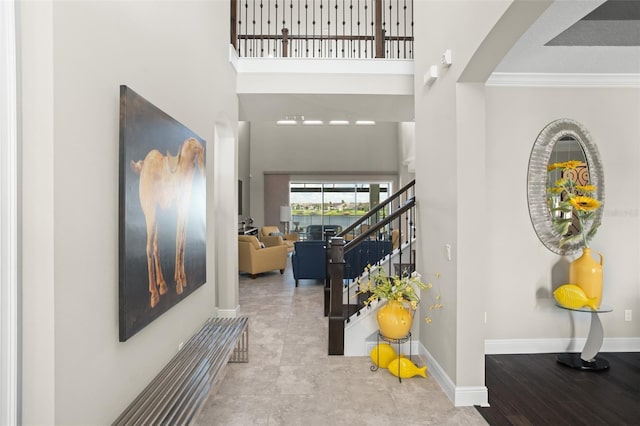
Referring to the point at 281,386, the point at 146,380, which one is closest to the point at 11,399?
the point at 146,380

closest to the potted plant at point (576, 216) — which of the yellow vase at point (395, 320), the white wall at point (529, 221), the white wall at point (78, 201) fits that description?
the white wall at point (529, 221)

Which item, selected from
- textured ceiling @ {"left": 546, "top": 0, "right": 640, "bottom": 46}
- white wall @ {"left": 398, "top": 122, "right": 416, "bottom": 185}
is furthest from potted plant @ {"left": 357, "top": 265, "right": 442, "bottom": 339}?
white wall @ {"left": 398, "top": 122, "right": 416, "bottom": 185}

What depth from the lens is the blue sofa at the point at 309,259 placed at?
6.70 metres

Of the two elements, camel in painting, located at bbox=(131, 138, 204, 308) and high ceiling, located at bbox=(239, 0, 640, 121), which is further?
high ceiling, located at bbox=(239, 0, 640, 121)

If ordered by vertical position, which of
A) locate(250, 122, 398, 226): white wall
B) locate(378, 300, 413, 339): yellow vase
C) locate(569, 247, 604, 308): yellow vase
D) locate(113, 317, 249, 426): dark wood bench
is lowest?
locate(113, 317, 249, 426): dark wood bench

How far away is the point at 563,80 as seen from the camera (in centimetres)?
356

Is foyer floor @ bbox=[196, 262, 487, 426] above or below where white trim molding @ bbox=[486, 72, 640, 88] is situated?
below

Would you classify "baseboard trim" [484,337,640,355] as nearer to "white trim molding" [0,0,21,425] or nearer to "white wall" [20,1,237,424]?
"white wall" [20,1,237,424]

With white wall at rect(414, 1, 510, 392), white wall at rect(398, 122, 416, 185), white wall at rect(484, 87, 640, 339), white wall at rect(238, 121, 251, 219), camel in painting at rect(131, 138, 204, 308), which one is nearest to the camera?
camel in painting at rect(131, 138, 204, 308)

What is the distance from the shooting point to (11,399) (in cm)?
133

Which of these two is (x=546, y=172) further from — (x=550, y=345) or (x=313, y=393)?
(x=313, y=393)

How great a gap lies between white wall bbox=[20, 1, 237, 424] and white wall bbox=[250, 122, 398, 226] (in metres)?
9.05

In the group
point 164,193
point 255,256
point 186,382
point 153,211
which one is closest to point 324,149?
point 255,256

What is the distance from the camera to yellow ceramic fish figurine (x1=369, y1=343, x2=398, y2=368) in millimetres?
3348
